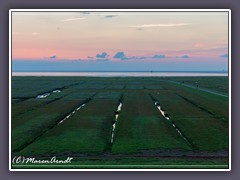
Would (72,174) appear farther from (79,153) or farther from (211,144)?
(211,144)

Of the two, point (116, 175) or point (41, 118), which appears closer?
point (116, 175)

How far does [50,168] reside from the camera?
1503cm

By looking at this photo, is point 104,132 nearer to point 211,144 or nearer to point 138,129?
point 138,129

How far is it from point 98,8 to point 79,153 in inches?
370

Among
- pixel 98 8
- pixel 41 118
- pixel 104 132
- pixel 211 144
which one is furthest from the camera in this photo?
pixel 41 118

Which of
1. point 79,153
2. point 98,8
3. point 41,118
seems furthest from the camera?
point 41,118

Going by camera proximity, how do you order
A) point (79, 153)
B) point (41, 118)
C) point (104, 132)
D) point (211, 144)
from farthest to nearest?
point (41, 118) < point (104, 132) < point (211, 144) < point (79, 153)

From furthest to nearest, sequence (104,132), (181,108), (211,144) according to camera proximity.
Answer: (181,108)
(104,132)
(211,144)
